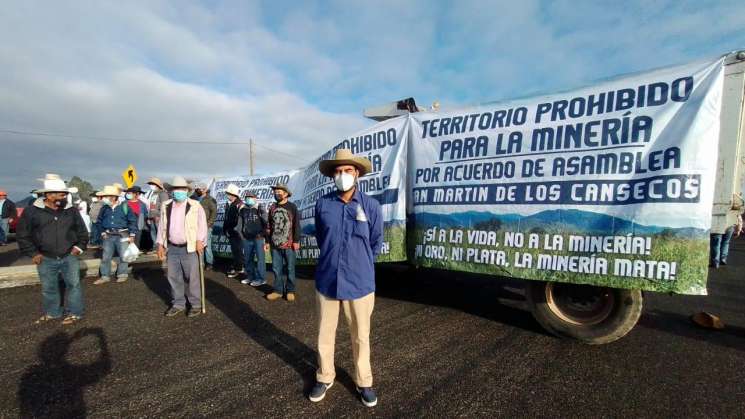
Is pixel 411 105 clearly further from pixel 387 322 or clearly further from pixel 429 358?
pixel 429 358

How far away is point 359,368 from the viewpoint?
262 centimetres

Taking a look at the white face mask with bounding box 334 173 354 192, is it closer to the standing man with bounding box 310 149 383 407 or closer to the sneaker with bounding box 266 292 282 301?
the standing man with bounding box 310 149 383 407

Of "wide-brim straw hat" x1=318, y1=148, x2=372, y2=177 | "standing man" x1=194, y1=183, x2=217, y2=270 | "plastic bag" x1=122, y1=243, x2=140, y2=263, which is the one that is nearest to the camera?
"wide-brim straw hat" x1=318, y1=148, x2=372, y2=177

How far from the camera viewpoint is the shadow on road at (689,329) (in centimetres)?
377

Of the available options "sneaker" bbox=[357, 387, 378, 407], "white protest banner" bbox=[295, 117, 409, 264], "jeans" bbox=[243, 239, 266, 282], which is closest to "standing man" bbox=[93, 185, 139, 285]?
"jeans" bbox=[243, 239, 266, 282]

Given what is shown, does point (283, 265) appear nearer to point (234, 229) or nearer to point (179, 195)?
point (179, 195)

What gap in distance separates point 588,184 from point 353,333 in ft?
9.39

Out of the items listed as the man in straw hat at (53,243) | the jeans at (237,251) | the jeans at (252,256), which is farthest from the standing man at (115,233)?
the jeans at (252,256)

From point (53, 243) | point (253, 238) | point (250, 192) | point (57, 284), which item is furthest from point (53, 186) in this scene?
point (250, 192)

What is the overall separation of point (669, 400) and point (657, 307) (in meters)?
3.02

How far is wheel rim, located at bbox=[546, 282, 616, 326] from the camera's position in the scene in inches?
146

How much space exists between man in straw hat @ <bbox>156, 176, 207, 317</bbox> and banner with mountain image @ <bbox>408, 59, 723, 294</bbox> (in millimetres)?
3388

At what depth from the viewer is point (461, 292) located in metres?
5.87

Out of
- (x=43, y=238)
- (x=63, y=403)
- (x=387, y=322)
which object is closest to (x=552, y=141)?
(x=387, y=322)
